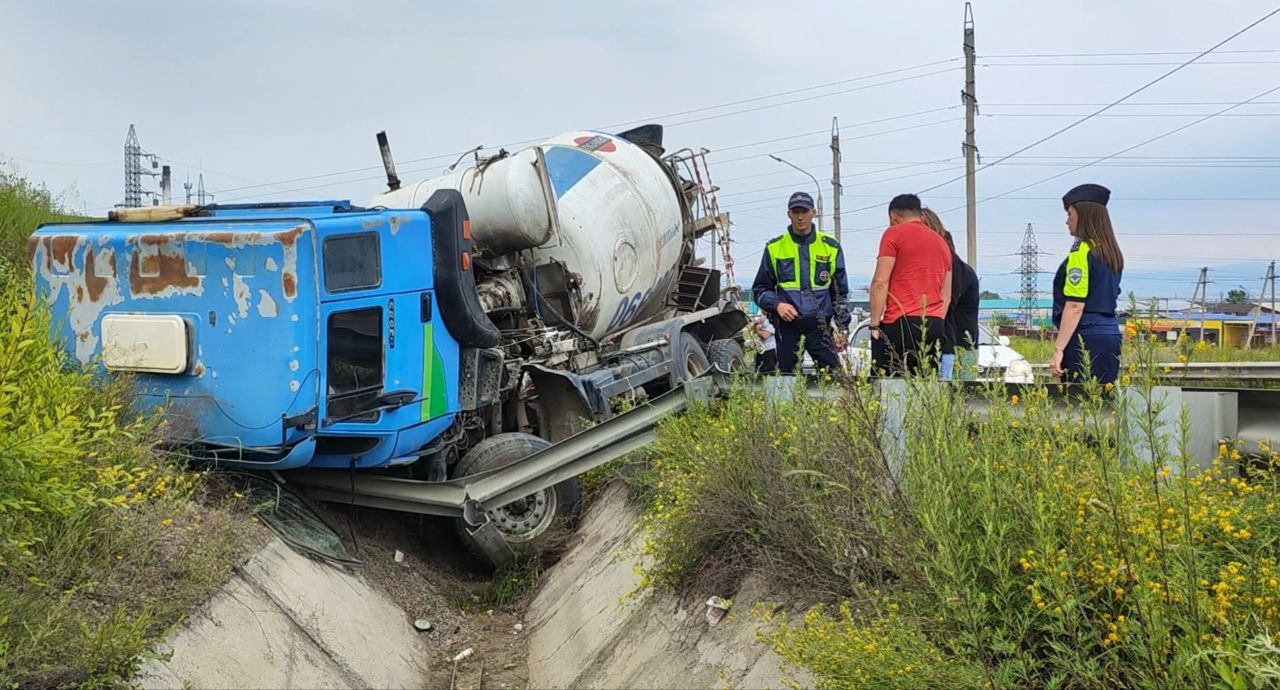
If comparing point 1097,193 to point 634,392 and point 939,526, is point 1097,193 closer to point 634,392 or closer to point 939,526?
point 939,526

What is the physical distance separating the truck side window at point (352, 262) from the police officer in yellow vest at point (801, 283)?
2.57 m

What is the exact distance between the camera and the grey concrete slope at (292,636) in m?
4.97

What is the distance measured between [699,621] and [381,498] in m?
3.36

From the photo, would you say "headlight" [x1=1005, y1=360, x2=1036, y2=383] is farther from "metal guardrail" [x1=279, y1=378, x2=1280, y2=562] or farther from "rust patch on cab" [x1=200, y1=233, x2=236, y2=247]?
"rust patch on cab" [x1=200, y1=233, x2=236, y2=247]

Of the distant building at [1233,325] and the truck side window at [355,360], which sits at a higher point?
the truck side window at [355,360]

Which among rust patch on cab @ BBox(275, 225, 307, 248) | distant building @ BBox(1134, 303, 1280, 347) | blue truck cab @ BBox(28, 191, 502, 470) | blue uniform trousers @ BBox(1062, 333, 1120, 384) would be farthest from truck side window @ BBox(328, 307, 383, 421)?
distant building @ BBox(1134, 303, 1280, 347)

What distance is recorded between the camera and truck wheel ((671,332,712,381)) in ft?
35.3

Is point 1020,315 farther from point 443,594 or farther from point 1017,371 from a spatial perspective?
point 443,594

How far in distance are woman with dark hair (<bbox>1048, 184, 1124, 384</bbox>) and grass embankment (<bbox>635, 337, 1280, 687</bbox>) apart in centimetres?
104

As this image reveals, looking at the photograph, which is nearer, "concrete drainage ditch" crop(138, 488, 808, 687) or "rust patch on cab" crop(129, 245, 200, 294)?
"concrete drainage ditch" crop(138, 488, 808, 687)

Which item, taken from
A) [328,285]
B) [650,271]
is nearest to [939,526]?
[328,285]

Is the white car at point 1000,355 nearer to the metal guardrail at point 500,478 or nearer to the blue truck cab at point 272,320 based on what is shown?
the metal guardrail at point 500,478

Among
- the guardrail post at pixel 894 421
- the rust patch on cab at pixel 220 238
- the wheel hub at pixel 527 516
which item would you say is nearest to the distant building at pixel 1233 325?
the wheel hub at pixel 527 516

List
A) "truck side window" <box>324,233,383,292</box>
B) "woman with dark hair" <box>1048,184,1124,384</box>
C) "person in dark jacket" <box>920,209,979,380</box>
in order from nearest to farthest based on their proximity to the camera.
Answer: "woman with dark hair" <box>1048,184,1124,384</box> < "truck side window" <box>324,233,383,292</box> < "person in dark jacket" <box>920,209,979,380</box>
